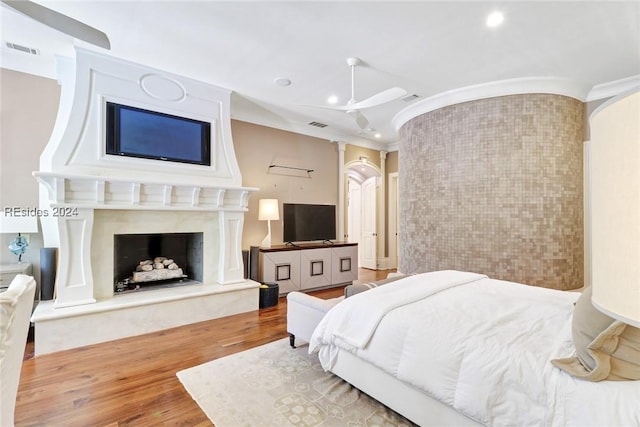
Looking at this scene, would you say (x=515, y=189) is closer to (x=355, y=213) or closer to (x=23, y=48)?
(x=355, y=213)

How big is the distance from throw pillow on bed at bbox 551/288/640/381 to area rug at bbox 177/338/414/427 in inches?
40.1

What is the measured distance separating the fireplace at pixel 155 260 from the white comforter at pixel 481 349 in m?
2.59

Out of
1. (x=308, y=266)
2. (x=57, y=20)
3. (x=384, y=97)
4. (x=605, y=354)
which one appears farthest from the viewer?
(x=308, y=266)

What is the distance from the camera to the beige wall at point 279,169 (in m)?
5.00

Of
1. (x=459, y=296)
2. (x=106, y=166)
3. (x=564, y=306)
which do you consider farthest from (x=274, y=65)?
(x=564, y=306)

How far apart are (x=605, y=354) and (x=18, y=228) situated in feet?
15.0

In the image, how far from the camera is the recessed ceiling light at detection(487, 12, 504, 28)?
2576 millimetres

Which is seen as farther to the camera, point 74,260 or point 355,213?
point 355,213

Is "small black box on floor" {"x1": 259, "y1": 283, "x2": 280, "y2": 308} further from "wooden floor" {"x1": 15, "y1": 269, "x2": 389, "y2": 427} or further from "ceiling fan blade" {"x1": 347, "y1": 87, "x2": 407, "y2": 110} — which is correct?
"ceiling fan blade" {"x1": 347, "y1": 87, "x2": 407, "y2": 110}

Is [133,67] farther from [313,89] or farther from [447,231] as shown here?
[447,231]

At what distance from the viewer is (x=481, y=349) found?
5.02 feet

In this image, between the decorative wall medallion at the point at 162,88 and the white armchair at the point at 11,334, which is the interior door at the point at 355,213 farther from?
the white armchair at the point at 11,334

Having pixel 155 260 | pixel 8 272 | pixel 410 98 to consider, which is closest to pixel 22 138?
pixel 8 272

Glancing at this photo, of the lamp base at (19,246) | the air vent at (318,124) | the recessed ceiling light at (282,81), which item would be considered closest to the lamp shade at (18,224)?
the lamp base at (19,246)
